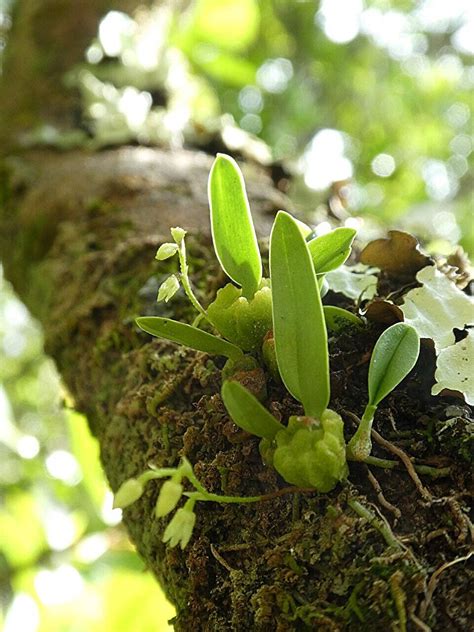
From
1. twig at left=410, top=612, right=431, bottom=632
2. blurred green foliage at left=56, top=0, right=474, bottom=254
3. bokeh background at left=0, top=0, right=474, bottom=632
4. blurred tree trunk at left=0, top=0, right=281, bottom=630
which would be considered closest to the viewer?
twig at left=410, top=612, right=431, bottom=632

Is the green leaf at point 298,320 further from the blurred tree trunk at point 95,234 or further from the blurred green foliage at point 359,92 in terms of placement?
the blurred green foliage at point 359,92

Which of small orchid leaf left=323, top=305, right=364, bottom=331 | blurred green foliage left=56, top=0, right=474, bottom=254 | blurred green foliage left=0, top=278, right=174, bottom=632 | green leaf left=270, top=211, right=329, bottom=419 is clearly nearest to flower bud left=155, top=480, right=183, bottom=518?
green leaf left=270, top=211, right=329, bottom=419

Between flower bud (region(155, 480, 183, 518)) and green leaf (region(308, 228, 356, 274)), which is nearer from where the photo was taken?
flower bud (region(155, 480, 183, 518))

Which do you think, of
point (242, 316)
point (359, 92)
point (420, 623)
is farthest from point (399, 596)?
point (359, 92)

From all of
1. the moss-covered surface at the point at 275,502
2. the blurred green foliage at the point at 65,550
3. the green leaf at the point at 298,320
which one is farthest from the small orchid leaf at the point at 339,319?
the blurred green foliage at the point at 65,550

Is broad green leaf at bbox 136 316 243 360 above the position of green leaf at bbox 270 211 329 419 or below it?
below

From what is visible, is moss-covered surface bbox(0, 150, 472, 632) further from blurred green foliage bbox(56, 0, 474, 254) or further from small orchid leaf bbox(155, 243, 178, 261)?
blurred green foliage bbox(56, 0, 474, 254)
